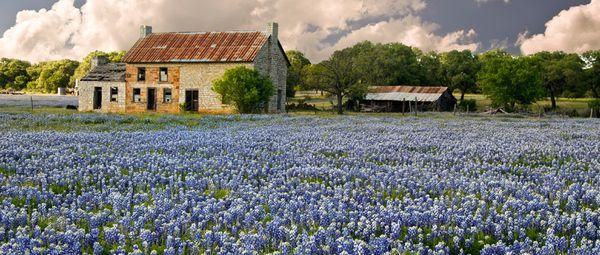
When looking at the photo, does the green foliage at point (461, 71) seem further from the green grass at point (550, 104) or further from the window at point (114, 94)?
the window at point (114, 94)

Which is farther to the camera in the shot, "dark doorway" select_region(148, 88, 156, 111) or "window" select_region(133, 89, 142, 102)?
"window" select_region(133, 89, 142, 102)

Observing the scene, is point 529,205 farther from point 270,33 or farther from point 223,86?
point 270,33

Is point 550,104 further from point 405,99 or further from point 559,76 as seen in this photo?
point 405,99

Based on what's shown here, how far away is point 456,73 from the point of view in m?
100

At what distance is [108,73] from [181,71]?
1073 centimetres

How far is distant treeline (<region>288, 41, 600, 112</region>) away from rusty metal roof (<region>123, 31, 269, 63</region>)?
45.5 ft

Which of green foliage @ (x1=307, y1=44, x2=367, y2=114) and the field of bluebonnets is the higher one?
green foliage @ (x1=307, y1=44, x2=367, y2=114)

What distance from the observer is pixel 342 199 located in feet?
21.9

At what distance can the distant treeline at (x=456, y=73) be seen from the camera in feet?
207

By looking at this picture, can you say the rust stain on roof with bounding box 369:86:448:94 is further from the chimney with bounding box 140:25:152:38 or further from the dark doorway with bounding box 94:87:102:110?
the dark doorway with bounding box 94:87:102:110

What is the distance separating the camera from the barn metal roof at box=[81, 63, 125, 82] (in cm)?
5491

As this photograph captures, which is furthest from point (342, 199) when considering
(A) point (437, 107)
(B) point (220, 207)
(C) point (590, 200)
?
(A) point (437, 107)

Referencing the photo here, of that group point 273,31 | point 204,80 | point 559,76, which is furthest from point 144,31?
point 559,76

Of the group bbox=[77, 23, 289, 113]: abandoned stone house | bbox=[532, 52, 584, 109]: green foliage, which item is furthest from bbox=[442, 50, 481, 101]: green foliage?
bbox=[77, 23, 289, 113]: abandoned stone house
